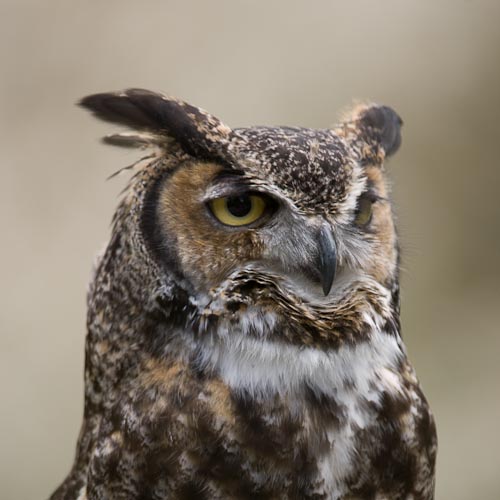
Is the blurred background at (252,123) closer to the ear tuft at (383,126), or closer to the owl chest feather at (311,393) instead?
the ear tuft at (383,126)

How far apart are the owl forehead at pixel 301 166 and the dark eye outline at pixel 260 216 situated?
0.11 feet

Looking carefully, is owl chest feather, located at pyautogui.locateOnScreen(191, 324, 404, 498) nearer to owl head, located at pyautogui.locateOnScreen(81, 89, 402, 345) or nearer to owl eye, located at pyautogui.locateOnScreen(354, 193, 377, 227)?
owl head, located at pyautogui.locateOnScreen(81, 89, 402, 345)

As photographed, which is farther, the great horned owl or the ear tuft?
the ear tuft

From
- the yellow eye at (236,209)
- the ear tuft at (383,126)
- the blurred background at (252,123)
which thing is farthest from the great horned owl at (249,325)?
the blurred background at (252,123)

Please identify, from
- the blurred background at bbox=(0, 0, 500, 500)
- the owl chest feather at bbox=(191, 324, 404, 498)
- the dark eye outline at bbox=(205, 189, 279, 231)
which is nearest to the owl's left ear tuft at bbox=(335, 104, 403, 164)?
the dark eye outline at bbox=(205, 189, 279, 231)

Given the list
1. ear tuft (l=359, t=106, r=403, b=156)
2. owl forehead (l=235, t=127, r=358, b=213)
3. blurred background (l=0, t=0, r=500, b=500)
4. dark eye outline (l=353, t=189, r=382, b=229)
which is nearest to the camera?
owl forehead (l=235, t=127, r=358, b=213)

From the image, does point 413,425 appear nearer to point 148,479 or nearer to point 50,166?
point 148,479

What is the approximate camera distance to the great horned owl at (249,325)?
1.76 metres

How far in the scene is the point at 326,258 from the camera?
1.74 meters

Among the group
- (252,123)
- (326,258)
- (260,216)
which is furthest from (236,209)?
(252,123)

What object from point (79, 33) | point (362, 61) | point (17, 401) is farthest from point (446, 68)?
point (17, 401)

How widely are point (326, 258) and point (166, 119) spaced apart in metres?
0.40

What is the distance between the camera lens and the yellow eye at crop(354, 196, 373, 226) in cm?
185

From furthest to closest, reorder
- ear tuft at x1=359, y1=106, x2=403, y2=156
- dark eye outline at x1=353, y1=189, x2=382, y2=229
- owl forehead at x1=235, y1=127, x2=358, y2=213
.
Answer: ear tuft at x1=359, y1=106, x2=403, y2=156, dark eye outline at x1=353, y1=189, x2=382, y2=229, owl forehead at x1=235, y1=127, x2=358, y2=213
